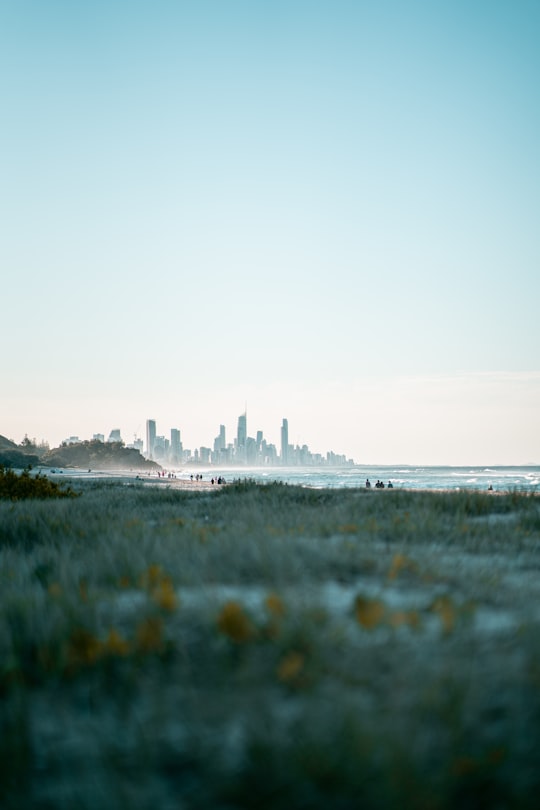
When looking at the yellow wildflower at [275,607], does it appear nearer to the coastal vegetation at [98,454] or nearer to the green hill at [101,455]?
the coastal vegetation at [98,454]

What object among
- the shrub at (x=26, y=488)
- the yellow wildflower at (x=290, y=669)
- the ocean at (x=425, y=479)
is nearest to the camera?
the yellow wildflower at (x=290, y=669)

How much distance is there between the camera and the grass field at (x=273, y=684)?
5.88 ft

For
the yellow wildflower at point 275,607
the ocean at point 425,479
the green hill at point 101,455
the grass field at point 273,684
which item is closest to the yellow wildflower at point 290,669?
the grass field at point 273,684

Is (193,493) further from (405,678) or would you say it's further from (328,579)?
(405,678)

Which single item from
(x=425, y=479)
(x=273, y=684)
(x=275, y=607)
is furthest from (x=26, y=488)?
(x=425, y=479)

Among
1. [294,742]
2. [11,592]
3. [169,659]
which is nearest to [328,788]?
[294,742]

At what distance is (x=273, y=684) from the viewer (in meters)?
2.30

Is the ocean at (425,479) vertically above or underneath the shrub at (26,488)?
underneath

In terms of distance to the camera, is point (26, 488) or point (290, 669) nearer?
point (290, 669)

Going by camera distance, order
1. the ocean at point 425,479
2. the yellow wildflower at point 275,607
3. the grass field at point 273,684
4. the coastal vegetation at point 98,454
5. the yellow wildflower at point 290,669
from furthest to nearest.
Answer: the coastal vegetation at point 98,454
the ocean at point 425,479
the yellow wildflower at point 275,607
the yellow wildflower at point 290,669
the grass field at point 273,684

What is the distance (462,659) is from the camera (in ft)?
7.91

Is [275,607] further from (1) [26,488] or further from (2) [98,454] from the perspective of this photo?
(2) [98,454]

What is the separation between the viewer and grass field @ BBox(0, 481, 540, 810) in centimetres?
179

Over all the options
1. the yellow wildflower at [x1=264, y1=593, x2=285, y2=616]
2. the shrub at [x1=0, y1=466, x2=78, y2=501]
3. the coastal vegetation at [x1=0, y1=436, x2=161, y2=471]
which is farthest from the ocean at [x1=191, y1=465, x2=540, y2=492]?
the coastal vegetation at [x1=0, y1=436, x2=161, y2=471]
